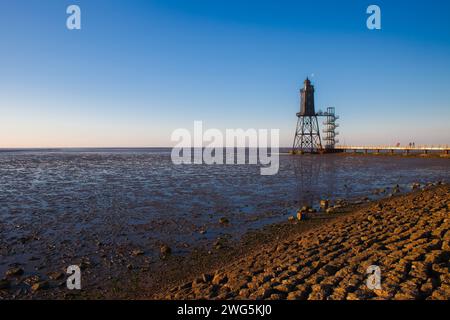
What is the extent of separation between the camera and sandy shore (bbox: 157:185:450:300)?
5398 millimetres

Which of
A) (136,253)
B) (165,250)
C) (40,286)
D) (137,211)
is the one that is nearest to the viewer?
(40,286)

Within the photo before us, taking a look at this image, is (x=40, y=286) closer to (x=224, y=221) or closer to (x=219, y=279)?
(x=219, y=279)

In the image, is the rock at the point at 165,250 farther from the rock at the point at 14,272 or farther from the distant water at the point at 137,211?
the rock at the point at 14,272

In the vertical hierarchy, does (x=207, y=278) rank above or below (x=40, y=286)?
above

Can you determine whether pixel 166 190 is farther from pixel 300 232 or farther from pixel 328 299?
pixel 328 299

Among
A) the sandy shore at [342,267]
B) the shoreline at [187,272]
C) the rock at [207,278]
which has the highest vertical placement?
the sandy shore at [342,267]

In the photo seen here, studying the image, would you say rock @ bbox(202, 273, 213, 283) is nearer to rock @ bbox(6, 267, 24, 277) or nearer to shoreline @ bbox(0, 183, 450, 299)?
shoreline @ bbox(0, 183, 450, 299)

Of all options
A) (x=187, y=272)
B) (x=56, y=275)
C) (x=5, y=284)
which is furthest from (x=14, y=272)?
(x=187, y=272)

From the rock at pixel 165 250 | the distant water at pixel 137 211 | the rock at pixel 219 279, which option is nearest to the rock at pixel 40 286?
the distant water at pixel 137 211

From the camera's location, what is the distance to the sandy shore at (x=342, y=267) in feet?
17.7

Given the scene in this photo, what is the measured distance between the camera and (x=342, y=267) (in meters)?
6.55

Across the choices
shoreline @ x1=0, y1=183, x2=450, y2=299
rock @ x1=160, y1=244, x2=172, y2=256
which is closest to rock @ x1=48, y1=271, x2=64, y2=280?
shoreline @ x1=0, y1=183, x2=450, y2=299
